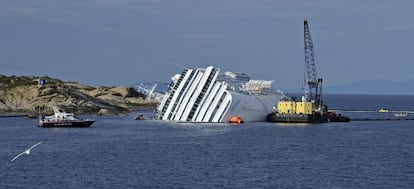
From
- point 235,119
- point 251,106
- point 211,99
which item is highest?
point 211,99

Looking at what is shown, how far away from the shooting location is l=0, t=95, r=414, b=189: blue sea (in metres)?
63.0

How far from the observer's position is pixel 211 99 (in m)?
127

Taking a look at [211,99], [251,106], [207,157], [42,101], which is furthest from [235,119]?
[42,101]

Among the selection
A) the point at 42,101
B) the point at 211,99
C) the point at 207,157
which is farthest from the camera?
the point at 42,101

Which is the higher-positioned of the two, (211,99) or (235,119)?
(211,99)

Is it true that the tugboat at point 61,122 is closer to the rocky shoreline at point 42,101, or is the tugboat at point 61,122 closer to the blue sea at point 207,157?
the blue sea at point 207,157

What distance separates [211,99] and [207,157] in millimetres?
48143

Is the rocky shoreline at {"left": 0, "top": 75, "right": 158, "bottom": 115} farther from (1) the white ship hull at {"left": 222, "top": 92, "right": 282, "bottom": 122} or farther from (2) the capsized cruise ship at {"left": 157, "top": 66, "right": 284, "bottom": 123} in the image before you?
(1) the white ship hull at {"left": 222, "top": 92, "right": 282, "bottom": 122}

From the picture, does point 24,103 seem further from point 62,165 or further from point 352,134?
point 62,165

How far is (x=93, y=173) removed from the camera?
6644 cm

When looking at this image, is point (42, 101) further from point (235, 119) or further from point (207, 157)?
point (207, 157)

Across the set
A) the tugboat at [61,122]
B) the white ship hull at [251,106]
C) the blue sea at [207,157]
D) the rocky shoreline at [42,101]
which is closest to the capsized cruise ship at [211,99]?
the white ship hull at [251,106]

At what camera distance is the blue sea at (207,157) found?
6297 centimetres

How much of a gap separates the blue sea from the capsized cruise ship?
Result: 5.35 metres
